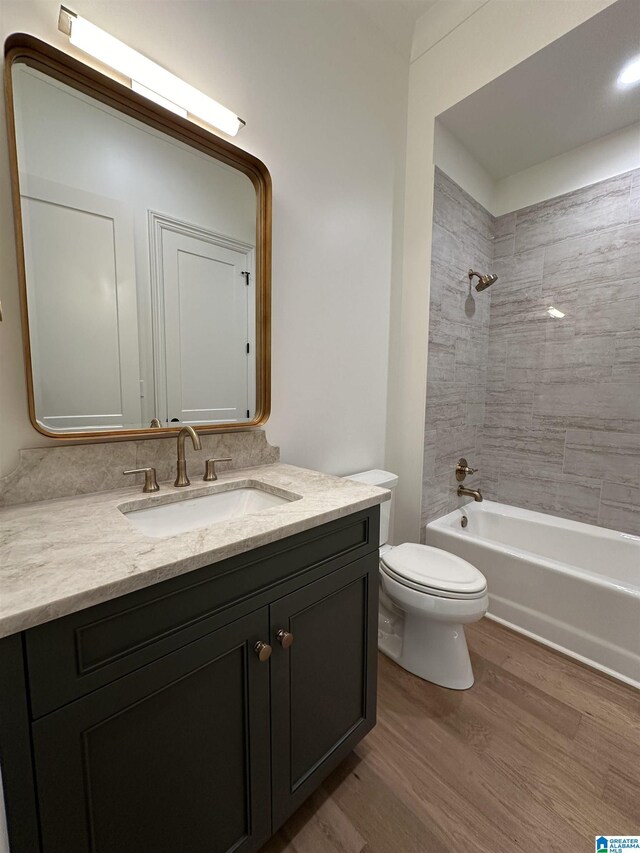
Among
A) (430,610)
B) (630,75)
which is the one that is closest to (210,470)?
(430,610)

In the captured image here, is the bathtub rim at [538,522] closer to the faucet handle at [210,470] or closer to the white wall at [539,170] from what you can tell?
the faucet handle at [210,470]

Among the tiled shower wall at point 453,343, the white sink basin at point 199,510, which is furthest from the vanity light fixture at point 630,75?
the white sink basin at point 199,510

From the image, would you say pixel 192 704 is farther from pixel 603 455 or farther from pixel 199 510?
pixel 603 455

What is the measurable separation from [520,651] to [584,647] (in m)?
0.27

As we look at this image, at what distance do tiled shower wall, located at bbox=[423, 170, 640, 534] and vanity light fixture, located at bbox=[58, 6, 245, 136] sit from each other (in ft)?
4.14

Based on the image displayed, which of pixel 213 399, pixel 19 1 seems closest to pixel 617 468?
pixel 213 399

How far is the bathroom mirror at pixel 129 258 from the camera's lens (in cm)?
95

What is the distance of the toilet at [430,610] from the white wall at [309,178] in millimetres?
559

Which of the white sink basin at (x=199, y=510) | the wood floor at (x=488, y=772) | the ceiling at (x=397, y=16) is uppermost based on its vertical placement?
the ceiling at (x=397, y=16)

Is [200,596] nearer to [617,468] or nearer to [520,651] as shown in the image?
[520,651]

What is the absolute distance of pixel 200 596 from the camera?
2.36 feet

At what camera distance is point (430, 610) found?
4.79 feet

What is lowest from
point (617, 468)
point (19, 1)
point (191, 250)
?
point (617, 468)

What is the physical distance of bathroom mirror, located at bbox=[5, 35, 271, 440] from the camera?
95 centimetres
